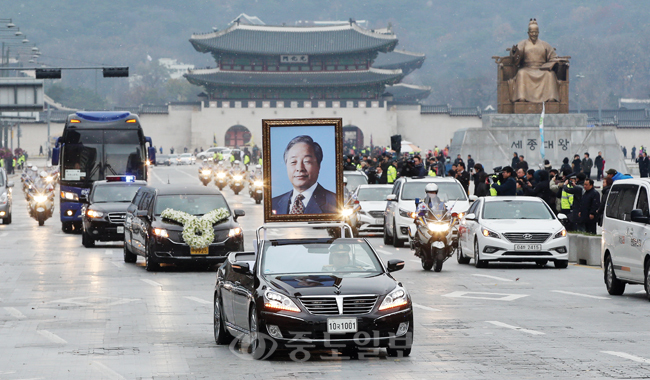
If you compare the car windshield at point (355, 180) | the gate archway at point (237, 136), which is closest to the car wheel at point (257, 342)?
the car windshield at point (355, 180)

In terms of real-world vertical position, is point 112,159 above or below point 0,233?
above

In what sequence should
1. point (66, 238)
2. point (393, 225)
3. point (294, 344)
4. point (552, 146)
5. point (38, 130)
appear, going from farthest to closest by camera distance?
point (38, 130) → point (552, 146) → point (66, 238) → point (393, 225) → point (294, 344)

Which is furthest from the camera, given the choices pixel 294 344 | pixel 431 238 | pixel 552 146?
pixel 552 146

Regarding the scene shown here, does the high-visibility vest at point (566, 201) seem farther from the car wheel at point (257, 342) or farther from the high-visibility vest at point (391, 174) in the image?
the car wheel at point (257, 342)

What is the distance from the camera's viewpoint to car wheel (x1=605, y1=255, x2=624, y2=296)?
52.6 ft

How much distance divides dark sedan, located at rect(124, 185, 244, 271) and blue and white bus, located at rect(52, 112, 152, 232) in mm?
9565

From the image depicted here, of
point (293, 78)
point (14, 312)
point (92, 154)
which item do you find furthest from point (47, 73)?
point (293, 78)

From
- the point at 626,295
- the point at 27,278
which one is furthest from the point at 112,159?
the point at 626,295

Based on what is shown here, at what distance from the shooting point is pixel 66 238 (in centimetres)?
2947

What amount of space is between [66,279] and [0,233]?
13.6 metres

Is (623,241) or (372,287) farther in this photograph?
(623,241)

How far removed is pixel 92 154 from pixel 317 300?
75.0 feet

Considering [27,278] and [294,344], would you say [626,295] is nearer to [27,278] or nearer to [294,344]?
[294,344]

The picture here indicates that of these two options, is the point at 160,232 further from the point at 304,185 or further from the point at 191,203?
the point at 304,185
